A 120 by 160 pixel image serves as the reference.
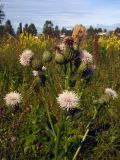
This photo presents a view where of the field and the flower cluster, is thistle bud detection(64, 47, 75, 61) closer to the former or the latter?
the field

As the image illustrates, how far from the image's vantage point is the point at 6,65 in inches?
303

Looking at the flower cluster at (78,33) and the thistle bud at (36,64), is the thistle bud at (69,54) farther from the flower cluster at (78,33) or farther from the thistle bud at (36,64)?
the thistle bud at (36,64)

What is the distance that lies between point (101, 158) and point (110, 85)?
2.08 metres

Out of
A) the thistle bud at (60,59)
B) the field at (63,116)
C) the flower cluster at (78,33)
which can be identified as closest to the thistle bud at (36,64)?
the field at (63,116)

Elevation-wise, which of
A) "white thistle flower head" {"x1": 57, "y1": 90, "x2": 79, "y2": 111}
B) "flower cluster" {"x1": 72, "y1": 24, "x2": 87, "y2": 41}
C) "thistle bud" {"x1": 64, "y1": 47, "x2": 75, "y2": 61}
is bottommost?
"white thistle flower head" {"x1": 57, "y1": 90, "x2": 79, "y2": 111}

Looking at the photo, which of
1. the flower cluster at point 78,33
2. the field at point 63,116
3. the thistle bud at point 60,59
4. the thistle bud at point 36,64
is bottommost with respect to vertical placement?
the field at point 63,116

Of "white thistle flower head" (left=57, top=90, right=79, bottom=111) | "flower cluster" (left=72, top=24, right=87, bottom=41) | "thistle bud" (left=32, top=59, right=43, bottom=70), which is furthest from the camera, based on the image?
"thistle bud" (left=32, top=59, right=43, bottom=70)

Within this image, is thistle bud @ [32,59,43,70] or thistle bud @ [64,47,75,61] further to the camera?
thistle bud @ [32,59,43,70]

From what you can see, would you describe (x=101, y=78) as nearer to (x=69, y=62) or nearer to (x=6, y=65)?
(x=6, y=65)

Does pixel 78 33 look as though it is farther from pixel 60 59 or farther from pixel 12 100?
pixel 12 100

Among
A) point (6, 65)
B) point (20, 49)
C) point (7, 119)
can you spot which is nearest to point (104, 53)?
point (20, 49)

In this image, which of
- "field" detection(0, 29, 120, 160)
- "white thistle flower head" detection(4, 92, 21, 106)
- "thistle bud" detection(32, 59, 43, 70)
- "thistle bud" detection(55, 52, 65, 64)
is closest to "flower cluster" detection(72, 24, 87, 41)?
"field" detection(0, 29, 120, 160)

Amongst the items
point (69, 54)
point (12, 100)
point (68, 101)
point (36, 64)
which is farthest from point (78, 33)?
point (12, 100)

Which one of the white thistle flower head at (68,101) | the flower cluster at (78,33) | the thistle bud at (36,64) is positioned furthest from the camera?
the thistle bud at (36,64)
